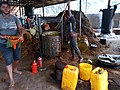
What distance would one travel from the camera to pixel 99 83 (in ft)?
8.45

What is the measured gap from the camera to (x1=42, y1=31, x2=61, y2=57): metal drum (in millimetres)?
4371

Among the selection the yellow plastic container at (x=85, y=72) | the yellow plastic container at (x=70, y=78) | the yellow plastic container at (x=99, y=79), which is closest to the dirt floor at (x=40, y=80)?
the yellow plastic container at (x=85, y=72)

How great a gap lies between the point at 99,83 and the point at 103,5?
40.9ft

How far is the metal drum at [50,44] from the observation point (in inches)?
172

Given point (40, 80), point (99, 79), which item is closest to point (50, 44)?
point (40, 80)

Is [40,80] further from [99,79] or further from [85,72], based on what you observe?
[99,79]

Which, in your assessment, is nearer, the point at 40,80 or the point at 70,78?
the point at 70,78

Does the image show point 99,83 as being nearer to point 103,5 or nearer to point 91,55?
point 91,55

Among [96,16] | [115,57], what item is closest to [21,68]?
[115,57]

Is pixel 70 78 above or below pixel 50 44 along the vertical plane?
below

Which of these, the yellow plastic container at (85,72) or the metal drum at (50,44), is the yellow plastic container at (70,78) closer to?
the yellow plastic container at (85,72)

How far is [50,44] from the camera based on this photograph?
441cm

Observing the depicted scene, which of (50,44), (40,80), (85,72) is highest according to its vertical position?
(50,44)

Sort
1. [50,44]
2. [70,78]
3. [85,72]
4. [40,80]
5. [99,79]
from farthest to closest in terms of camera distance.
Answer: [50,44]
[40,80]
[85,72]
[70,78]
[99,79]
